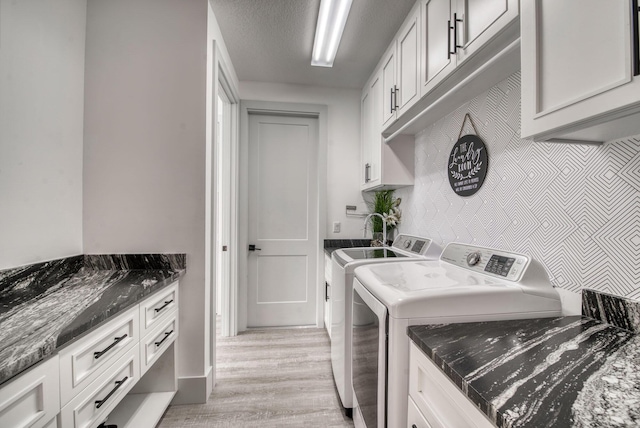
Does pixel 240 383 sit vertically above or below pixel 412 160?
below

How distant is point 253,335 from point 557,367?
2.55 meters

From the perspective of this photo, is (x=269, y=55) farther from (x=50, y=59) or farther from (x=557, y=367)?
(x=557, y=367)

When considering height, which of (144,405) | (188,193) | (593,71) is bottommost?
(144,405)

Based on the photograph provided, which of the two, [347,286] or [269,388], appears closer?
[347,286]

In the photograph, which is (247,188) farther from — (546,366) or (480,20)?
(546,366)

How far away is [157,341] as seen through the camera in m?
1.42

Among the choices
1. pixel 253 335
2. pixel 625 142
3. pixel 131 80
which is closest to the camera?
pixel 625 142

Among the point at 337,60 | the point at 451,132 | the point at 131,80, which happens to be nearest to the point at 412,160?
the point at 451,132

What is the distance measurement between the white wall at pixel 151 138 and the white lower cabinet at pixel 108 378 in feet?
0.55

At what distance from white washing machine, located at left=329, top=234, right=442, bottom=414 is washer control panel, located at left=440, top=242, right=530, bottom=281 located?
264mm

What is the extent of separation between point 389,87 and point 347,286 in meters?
1.51

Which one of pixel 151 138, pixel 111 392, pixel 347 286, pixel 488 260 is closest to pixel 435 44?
pixel 488 260

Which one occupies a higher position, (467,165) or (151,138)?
(151,138)

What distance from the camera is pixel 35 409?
2.39 ft
